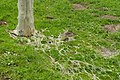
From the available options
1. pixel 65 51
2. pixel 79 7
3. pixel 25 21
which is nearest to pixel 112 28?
pixel 79 7

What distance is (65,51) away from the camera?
8781mm

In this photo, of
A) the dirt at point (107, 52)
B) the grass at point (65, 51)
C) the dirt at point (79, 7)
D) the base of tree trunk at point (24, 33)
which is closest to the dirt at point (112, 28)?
the grass at point (65, 51)

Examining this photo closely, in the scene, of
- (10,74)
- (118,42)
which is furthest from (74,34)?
(10,74)

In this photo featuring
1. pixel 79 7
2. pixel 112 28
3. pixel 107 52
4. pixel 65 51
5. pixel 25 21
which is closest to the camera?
pixel 65 51

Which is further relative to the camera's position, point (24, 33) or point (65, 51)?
point (24, 33)

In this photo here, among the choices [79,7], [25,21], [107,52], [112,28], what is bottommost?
[107,52]

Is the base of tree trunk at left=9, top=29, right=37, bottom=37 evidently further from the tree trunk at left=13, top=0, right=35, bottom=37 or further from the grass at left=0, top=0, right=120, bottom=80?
the grass at left=0, top=0, right=120, bottom=80

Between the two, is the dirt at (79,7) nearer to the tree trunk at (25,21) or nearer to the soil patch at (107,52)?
the tree trunk at (25,21)

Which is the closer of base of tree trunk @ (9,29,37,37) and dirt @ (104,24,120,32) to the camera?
base of tree trunk @ (9,29,37,37)

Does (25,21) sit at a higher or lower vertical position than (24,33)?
higher

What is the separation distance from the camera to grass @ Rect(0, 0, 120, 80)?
7.52m

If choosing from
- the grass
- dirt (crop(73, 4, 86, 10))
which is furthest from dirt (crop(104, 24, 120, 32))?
dirt (crop(73, 4, 86, 10))

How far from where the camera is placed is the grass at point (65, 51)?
752cm

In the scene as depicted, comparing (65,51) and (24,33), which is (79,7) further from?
(65,51)
